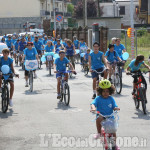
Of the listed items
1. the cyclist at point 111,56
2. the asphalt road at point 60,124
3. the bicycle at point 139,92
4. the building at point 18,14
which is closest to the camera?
the asphalt road at point 60,124

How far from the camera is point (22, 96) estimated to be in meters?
17.1

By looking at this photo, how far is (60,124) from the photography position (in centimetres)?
1155

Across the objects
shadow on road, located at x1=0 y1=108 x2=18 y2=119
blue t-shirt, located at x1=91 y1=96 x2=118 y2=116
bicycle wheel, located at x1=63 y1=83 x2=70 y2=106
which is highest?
blue t-shirt, located at x1=91 y1=96 x2=118 y2=116

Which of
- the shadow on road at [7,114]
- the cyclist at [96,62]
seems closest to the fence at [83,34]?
the cyclist at [96,62]

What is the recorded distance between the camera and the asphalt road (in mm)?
9438

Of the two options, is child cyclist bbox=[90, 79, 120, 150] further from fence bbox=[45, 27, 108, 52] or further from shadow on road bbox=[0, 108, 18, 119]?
fence bbox=[45, 27, 108, 52]

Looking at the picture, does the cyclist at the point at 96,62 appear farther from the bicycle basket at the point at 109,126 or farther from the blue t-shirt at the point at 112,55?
the bicycle basket at the point at 109,126

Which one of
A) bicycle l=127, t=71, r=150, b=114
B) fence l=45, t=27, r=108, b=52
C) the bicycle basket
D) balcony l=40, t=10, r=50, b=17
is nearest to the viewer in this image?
the bicycle basket

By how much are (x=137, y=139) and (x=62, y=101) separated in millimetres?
6106

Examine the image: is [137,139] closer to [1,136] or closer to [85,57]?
[1,136]

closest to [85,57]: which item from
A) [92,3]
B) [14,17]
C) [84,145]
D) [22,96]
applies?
[22,96]

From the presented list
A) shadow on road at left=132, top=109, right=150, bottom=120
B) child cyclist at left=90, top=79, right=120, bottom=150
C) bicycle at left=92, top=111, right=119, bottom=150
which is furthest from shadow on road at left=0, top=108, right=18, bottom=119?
bicycle at left=92, top=111, right=119, bottom=150

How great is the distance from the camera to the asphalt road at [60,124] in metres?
9.44

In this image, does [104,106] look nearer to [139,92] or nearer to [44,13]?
[139,92]
